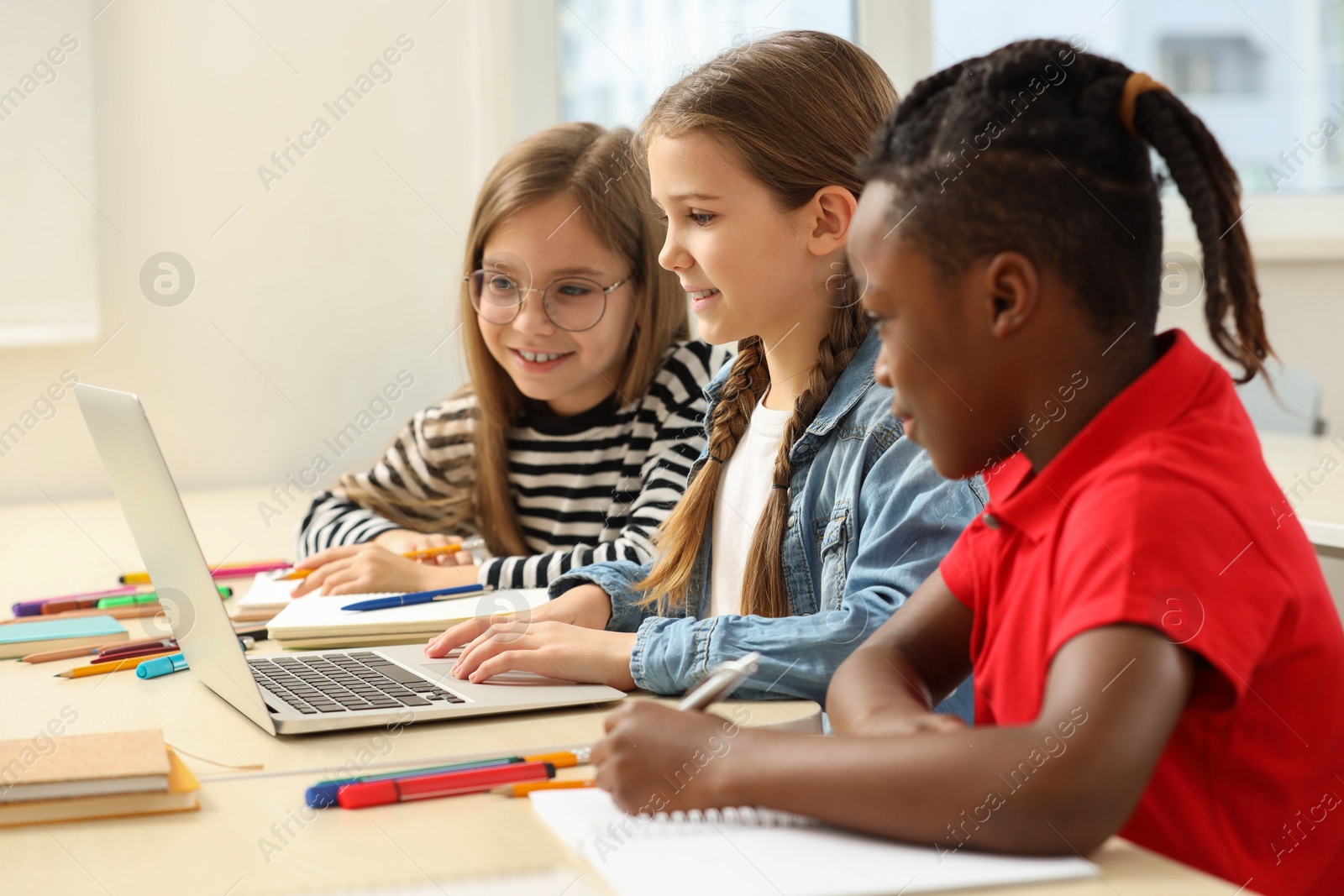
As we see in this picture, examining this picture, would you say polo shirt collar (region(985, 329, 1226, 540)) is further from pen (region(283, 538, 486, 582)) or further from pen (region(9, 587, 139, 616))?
pen (region(9, 587, 139, 616))

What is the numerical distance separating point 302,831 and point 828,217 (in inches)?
29.8

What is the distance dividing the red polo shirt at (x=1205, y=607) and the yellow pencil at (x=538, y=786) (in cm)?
25

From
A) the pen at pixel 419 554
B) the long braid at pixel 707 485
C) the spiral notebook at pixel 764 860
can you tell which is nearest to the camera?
the spiral notebook at pixel 764 860

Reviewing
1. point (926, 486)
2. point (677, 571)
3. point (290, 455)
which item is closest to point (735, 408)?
point (677, 571)

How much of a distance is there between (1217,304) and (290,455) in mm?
1851

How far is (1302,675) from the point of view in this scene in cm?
62

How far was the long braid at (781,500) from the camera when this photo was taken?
109cm

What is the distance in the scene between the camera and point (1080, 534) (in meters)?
Answer: 0.61

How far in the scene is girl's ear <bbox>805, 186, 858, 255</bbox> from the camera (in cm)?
113

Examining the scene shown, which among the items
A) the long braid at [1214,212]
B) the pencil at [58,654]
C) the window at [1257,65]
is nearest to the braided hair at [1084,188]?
the long braid at [1214,212]

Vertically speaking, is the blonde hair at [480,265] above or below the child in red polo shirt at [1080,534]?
above

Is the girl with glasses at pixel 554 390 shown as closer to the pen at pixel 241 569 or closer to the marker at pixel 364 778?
the pen at pixel 241 569

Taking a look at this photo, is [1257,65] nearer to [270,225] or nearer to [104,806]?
[270,225]

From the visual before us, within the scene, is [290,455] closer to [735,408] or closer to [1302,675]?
[735,408]
